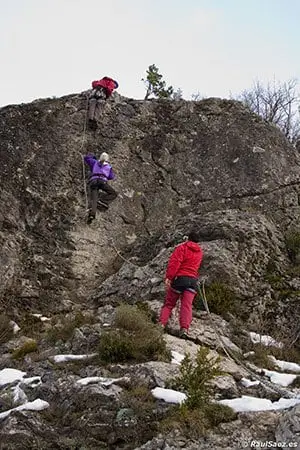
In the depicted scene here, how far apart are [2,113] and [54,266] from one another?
5932 mm

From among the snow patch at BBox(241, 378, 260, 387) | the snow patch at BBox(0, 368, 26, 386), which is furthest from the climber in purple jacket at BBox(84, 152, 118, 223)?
the snow patch at BBox(241, 378, 260, 387)

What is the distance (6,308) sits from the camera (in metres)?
13.6

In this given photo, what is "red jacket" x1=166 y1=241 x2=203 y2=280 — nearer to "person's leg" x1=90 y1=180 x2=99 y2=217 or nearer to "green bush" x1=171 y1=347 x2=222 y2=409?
"green bush" x1=171 y1=347 x2=222 y2=409

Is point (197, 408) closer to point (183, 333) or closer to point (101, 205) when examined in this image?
point (183, 333)

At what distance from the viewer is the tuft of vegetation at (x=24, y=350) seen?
10.5m

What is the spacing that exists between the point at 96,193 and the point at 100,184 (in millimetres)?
276

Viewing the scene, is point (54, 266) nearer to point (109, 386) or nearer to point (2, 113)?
point (2, 113)

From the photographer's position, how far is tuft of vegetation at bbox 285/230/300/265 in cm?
1452

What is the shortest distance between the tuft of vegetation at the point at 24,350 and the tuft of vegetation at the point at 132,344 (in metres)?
1.59

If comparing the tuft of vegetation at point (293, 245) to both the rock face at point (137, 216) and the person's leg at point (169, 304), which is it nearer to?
the rock face at point (137, 216)

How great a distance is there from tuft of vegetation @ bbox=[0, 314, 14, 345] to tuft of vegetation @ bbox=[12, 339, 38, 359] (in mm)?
1295

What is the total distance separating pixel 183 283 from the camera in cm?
1083

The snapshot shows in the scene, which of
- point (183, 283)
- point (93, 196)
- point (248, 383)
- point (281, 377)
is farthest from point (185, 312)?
point (93, 196)

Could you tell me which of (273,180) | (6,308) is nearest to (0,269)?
(6,308)
